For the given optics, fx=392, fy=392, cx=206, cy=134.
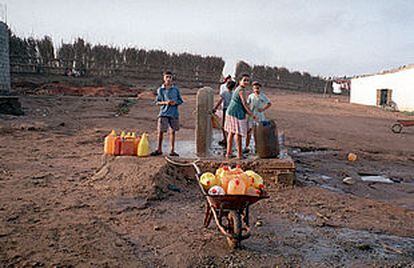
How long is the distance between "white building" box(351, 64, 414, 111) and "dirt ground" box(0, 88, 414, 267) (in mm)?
18203

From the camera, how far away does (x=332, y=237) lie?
4.52 m

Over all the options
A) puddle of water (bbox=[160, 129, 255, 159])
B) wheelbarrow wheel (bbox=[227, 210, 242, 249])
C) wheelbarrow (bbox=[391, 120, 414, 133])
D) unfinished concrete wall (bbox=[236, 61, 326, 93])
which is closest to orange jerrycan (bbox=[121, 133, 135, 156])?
puddle of water (bbox=[160, 129, 255, 159])

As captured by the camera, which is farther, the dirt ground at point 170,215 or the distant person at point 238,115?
the distant person at point 238,115

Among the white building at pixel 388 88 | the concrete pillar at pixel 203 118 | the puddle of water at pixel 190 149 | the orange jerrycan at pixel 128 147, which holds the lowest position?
the puddle of water at pixel 190 149

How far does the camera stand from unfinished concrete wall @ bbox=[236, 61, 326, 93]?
3716 centimetres

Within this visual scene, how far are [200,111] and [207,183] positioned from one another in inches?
131

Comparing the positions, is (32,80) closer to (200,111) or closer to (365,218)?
(200,111)

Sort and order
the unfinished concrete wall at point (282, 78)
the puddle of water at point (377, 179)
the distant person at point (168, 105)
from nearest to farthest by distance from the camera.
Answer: the distant person at point (168, 105), the puddle of water at point (377, 179), the unfinished concrete wall at point (282, 78)

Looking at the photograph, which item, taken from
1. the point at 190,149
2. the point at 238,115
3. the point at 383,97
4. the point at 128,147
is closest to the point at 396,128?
the point at 190,149

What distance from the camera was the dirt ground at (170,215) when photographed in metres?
3.85

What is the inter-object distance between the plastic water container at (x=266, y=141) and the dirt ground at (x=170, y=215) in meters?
0.61

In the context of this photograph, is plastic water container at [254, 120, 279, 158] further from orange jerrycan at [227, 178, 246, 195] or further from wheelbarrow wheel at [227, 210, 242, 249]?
orange jerrycan at [227, 178, 246, 195]

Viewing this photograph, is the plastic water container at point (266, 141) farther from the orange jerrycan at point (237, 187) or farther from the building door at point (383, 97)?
the building door at point (383, 97)

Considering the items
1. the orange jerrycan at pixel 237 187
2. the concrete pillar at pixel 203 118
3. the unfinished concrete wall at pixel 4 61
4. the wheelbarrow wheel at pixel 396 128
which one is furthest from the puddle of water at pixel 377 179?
the unfinished concrete wall at pixel 4 61
